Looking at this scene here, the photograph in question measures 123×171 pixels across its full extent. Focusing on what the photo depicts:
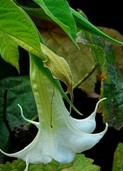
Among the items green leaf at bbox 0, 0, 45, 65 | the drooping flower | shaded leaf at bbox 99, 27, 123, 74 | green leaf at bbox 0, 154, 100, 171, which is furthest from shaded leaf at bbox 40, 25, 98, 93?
green leaf at bbox 0, 0, 45, 65

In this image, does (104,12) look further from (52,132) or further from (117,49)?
(52,132)

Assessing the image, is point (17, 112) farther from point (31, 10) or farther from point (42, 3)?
point (42, 3)

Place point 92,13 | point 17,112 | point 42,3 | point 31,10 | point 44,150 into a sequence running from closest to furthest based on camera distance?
point 42,3, point 44,150, point 31,10, point 17,112, point 92,13

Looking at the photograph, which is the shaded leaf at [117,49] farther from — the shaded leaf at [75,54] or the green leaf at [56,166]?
the green leaf at [56,166]

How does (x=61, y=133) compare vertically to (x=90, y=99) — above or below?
above

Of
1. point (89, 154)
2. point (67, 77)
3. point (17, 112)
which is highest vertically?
point (67, 77)

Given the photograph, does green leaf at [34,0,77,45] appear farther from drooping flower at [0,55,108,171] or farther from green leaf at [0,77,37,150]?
green leaf at [0,77,37,150]

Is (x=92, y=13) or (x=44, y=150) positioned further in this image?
(x=92, y=13)

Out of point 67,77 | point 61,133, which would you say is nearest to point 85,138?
point 61,133
